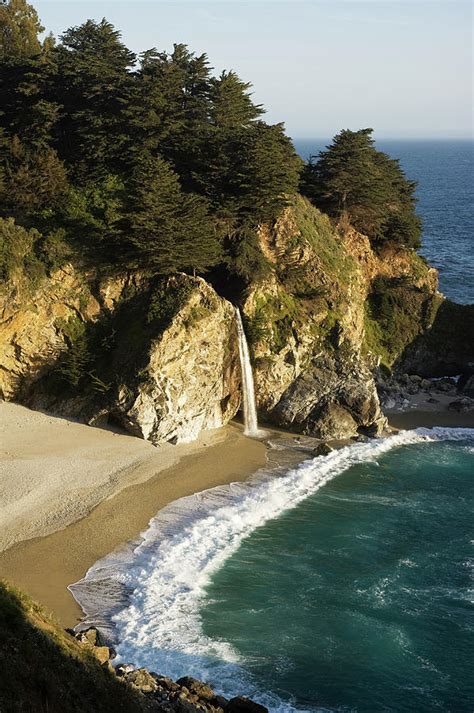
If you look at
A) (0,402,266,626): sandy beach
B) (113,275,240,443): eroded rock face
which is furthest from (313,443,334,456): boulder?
(113,275,240,443): eroded rock face

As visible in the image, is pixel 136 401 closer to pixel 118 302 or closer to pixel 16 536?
pixel 118 302

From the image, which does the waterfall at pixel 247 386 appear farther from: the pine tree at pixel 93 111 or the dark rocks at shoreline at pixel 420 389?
the pine tree at pixel 93 111

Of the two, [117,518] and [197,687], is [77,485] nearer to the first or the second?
[117,518]

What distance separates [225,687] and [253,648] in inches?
85.8

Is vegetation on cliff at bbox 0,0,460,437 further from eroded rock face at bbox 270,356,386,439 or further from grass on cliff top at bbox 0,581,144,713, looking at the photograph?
grass on cliff top at bbox 0,581,144,713

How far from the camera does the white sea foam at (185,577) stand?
23391 mm

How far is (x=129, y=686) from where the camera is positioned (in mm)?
19109

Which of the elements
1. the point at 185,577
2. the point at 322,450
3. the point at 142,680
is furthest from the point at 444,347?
the point at 142,680

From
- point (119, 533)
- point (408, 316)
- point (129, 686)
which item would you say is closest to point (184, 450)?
point (119, 533)

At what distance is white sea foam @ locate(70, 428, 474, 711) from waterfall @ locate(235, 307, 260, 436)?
186 inches

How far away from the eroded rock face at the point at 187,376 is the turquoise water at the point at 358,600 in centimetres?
855

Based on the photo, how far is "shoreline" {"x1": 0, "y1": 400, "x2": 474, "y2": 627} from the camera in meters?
26.7

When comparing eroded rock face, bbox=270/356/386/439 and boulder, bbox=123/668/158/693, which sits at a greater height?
eroded rock face, bbox=270/356/386/439

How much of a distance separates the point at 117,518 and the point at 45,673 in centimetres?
1550
